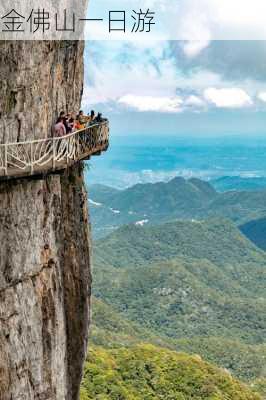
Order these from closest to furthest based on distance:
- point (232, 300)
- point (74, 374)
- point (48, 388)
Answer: point (48, 388) < point (74, 374) < point (232, 300)

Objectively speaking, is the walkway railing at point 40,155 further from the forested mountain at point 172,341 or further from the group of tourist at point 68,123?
the forested mountain at point 172,341

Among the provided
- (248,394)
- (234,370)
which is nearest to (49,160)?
(248,394)

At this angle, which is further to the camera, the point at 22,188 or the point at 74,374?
the point at 74,374

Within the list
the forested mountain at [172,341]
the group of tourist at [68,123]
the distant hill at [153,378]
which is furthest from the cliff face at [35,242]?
the distant hill at [153,378]

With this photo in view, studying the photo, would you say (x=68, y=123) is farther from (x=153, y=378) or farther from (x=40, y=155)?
(x=153, y=378)

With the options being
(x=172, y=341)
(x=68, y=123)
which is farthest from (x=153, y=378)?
(x=172, y=341)

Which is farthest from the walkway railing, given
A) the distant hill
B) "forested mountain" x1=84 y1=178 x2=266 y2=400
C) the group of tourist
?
the distant hill

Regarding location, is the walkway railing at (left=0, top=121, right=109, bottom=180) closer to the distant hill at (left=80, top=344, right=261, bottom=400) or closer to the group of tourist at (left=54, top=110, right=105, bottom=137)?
the group of tourist at (left=54, top=110, right=105, bottom=137)

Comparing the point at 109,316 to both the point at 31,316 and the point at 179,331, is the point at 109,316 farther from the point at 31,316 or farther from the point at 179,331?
the point at 31,316
